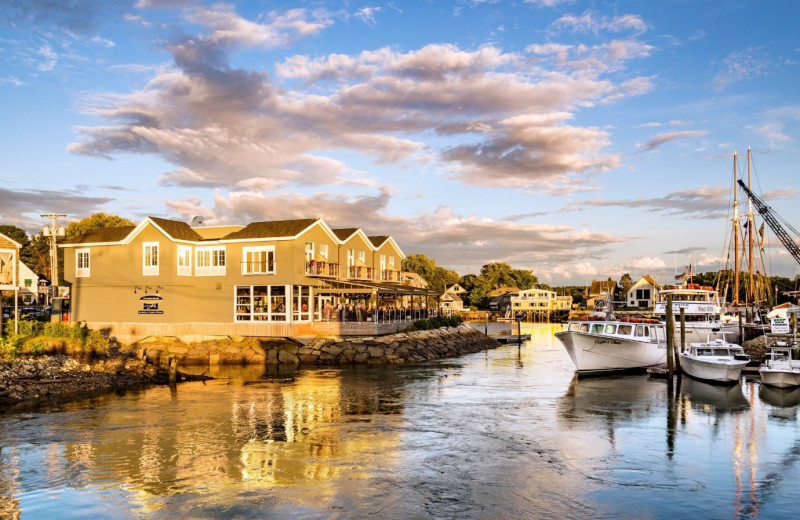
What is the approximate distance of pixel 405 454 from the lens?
61.2 feet

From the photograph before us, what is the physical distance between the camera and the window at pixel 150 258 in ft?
158

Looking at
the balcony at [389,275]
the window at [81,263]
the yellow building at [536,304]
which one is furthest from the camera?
the yellow building at [536,304]

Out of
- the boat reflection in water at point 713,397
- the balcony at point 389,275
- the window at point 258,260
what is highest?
the window at point 258,260

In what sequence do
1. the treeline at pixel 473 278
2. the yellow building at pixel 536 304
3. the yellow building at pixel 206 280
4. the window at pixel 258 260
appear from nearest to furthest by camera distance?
1. the yellow building at pixel 206 280
2. the window at pixel 258 260
3. the yellow building at pixel 536 304
4. the treeline at pixel 473 278

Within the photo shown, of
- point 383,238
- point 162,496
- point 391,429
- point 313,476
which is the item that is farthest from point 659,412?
point 383,238

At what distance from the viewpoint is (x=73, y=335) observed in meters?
38.8

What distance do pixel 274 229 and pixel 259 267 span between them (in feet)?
10.1

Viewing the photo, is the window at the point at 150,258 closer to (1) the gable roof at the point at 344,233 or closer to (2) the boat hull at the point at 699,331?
(1) the gable roof at the point at 344,233

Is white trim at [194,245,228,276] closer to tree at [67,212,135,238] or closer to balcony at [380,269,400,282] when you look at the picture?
balcony at [380,269,400,282]

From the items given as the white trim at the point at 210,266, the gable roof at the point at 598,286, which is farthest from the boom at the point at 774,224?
the gable roof at the point at 598,286

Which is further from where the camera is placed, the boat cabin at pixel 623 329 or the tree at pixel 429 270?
the tree at pixel 429 270

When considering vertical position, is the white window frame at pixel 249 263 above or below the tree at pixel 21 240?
below

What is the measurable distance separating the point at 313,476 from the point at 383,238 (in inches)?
1768

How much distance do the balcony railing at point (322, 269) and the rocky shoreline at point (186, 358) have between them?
17.0ft
